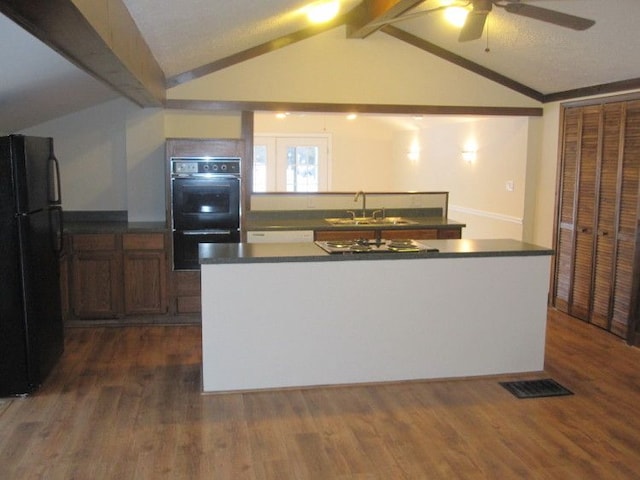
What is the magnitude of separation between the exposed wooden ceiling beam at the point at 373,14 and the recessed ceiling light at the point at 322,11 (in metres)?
0.21

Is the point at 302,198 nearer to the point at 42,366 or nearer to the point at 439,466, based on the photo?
the point at 42,366

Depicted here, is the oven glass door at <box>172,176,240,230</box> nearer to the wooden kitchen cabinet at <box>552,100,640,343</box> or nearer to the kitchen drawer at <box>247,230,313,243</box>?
the kitchen drawer at <box>247,230,313,243</box>

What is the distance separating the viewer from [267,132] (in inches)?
390

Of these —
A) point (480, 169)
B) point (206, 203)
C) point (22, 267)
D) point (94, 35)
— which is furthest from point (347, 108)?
point (94, 35)

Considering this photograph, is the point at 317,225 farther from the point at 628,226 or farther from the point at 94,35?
the point at 94,35

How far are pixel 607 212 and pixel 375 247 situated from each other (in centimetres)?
234

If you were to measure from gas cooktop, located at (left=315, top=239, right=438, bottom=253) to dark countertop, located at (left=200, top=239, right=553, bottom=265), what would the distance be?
0.05 metres

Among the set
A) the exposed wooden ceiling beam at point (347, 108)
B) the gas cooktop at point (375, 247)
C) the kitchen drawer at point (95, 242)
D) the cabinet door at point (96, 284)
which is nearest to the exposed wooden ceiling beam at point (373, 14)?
the exposed wooden ceiling beam at point (347, 108)

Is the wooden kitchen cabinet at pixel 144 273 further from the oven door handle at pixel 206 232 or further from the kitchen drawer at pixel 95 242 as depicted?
the oven door handle at pixel 206 232

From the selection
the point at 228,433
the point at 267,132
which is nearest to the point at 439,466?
the point at 228,433

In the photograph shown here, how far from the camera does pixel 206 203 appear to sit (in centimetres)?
508

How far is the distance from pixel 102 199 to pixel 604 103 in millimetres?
4559

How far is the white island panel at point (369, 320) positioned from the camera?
360cm

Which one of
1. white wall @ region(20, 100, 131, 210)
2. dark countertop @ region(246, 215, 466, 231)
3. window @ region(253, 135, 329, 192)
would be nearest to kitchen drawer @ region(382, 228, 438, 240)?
dark countertop @ region(246, 215, 466, 231)
